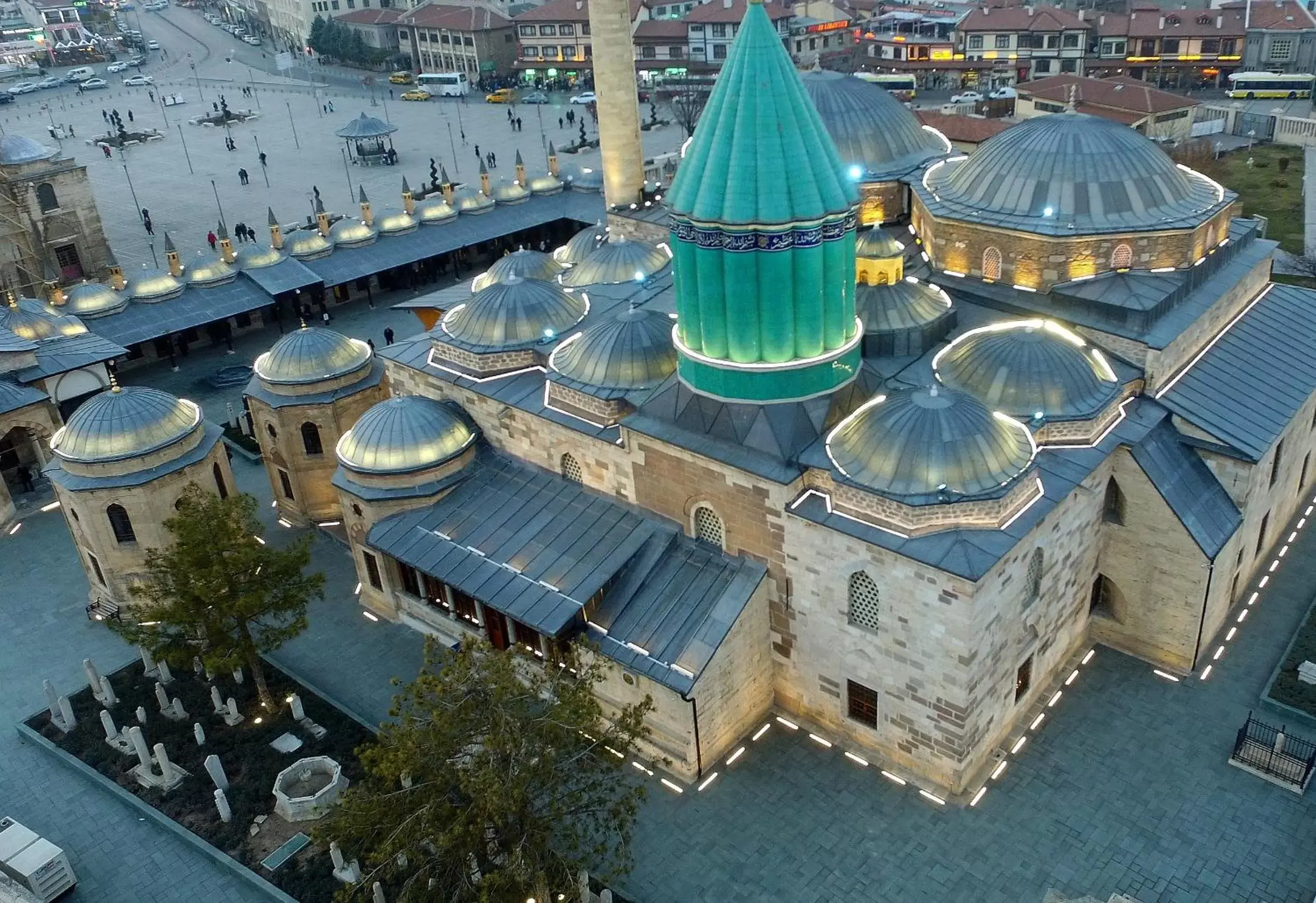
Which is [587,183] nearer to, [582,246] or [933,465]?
[582,246]

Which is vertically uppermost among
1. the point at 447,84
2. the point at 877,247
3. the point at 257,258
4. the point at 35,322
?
the point at 877,247

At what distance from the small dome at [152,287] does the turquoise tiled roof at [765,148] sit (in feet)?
111

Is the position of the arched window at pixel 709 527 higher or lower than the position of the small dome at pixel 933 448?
lower

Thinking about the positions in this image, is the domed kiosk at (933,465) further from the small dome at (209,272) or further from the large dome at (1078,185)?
the small dome at (209,272)

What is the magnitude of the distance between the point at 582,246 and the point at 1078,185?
64.1 ft

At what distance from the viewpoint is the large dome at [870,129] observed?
3441cm

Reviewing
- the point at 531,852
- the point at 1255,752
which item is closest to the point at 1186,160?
the point at 1255,752

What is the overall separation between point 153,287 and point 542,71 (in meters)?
70.6

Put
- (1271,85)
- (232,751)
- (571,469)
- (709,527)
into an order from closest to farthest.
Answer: (709,527) → (232,751) → (571,469) → (1271,85)

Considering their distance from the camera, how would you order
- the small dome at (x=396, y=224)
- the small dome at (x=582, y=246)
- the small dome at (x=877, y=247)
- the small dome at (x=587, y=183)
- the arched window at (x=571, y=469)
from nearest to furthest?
the small dome at (x=877, y=247)
the arched window at (x=571, y=469)
the small dome at (x=582, y=246)
the small dome at (x=396, y=224)
the small dome at (x=587, y=183)

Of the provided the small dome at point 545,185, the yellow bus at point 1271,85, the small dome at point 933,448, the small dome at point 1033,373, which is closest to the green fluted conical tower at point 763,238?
the small dome at point 933,448

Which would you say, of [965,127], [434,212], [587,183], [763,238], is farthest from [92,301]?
[965,127]

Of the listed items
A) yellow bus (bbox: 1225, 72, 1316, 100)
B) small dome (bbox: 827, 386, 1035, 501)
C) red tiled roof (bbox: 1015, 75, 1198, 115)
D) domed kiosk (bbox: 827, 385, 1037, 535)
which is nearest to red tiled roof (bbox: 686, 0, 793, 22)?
red tiled roof (bbox: 1015, 75, 1198, 115)

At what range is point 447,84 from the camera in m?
→ 110
